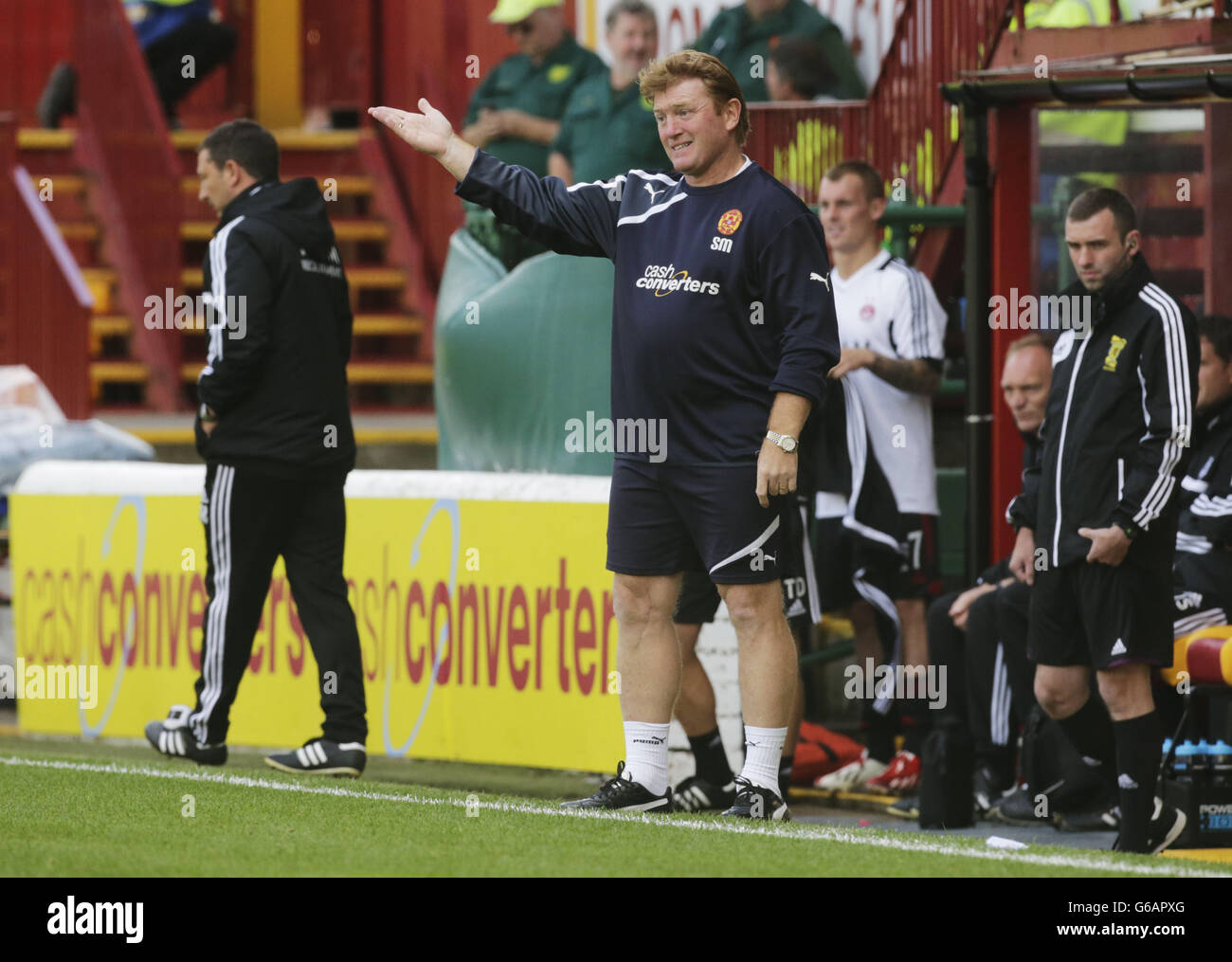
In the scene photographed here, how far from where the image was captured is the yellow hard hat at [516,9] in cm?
1252

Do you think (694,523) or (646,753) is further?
(646,753)

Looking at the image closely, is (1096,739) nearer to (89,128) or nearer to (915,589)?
(915,589)

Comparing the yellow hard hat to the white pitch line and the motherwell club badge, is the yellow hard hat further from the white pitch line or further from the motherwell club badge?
the motherwell club badge

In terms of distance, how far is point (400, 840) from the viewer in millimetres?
6168

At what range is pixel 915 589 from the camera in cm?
894

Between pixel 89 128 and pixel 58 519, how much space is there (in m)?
5.70

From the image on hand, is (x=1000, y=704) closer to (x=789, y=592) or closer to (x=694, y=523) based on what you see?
(x=789, y=592)

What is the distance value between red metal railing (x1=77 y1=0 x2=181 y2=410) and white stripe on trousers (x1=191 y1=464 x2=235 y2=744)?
7062 mm

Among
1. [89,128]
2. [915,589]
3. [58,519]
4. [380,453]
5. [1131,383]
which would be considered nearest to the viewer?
[1131,383]

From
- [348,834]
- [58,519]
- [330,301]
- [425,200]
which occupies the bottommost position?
[348,834]

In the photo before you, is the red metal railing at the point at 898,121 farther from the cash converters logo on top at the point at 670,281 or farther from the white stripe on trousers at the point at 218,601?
the cash converters logo on top at the point at 670,281

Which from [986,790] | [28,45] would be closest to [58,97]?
[28,45]

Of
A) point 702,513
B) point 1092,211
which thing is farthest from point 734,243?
point 1092,211

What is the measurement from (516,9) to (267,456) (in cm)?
518
